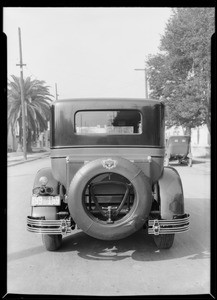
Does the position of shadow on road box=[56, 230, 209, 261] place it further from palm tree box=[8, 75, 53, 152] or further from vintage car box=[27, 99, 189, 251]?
palm tree box=[8, 75, 53, 152]

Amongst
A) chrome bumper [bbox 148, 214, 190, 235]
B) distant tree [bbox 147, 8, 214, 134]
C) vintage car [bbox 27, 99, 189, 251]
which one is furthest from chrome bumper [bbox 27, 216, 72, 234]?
distant tree [bbox 147, 8, 214, 134]

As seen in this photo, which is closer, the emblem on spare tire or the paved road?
the paved road

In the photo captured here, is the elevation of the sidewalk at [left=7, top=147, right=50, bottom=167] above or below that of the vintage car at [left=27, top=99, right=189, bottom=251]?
below

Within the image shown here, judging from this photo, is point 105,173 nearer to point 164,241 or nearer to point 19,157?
point 164,241

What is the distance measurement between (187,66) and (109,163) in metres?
16.3

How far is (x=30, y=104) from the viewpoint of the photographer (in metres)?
31.9

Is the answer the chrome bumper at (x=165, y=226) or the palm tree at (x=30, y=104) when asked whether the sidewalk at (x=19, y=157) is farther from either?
the chrome bumper at (x=165, y=226)

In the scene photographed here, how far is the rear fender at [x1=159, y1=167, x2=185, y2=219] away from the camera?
466 centimetres

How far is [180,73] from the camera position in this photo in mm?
20047

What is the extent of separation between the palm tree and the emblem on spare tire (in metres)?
26.3

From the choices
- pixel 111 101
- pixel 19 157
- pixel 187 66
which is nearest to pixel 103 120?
pixel 111 101
